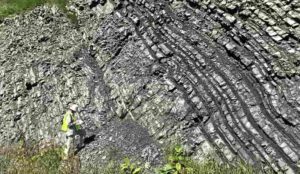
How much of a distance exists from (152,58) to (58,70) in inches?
213

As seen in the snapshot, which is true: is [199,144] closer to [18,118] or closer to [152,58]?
[152,58]

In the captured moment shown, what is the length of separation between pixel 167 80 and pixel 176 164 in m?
4.05

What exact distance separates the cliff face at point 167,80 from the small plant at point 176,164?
0.40m

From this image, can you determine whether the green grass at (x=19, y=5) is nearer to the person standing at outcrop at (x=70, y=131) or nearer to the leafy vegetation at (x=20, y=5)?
the leafy vegetation at (x=20, y=5)

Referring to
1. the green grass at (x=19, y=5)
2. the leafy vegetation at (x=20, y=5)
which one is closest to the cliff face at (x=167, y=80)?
the leafy vegetation at (x=20, y=5)

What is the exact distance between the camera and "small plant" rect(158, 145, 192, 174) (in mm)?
12668

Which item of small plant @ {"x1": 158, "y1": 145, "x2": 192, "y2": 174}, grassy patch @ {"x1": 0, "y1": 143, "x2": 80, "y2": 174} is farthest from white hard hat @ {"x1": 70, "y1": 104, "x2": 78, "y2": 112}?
small plant @ {"x1": 158, "y1": 145, "x2": 192, "y2": 174}

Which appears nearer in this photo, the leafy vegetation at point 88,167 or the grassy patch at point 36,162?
the leafy vegetation at point 88,167

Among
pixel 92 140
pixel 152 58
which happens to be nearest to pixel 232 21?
pixel 152 58

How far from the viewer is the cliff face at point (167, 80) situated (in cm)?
1307

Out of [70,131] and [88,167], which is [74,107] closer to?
[70,131]

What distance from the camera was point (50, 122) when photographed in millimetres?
17328

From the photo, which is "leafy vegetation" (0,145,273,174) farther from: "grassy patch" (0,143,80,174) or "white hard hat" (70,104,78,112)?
"white hard hat" (70,104,78,112)

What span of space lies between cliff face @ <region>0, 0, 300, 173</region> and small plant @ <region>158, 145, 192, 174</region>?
396 mm
